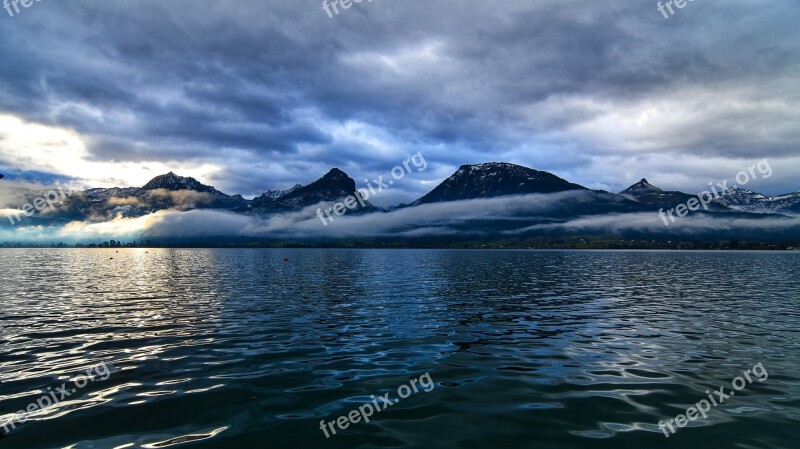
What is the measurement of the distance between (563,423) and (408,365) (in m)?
9.15

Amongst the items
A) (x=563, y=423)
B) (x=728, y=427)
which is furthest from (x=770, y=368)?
(x=563, y=423)

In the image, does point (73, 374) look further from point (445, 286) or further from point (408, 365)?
point (445, 286)
